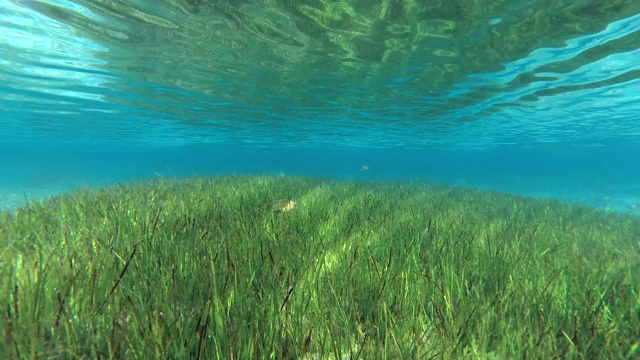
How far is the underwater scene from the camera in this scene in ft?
5.21

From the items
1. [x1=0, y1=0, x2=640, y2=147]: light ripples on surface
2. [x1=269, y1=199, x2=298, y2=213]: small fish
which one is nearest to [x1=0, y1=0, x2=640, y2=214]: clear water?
[x1=0, y1=0, x2=640, y2=147]: light ripples on surface

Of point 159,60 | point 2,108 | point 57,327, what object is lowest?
point 57,327

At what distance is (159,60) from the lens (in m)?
13.3

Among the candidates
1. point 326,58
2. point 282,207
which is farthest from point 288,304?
point 326,58

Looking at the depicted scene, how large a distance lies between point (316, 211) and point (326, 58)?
32.1 feet

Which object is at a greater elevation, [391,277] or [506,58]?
[506,58]

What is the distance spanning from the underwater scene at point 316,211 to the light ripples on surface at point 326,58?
11 cm

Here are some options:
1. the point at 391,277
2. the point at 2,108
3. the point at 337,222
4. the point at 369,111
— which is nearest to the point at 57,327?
the point at 391,277

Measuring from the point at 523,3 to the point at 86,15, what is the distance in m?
13.5

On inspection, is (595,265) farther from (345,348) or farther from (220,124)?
(220,124)

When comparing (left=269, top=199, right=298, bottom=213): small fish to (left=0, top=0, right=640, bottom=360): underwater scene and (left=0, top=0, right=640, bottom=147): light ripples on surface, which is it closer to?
(left=0, top=0, right=640, bottom=360): underwater scene

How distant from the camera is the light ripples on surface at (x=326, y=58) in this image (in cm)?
893

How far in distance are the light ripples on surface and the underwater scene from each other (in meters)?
0.11

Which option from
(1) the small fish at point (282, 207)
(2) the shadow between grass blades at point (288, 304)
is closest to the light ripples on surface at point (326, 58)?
(1) the small fish at point (282, 207)
